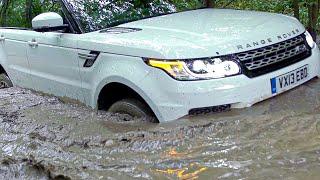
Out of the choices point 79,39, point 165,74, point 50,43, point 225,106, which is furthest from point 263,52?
point 50,43

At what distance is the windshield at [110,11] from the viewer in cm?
462

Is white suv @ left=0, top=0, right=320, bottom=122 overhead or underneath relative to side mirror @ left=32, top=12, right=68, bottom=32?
underneath

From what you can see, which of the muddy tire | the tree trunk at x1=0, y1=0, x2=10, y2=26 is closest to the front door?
the muddy tire

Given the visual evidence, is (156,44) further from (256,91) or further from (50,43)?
(50,43)

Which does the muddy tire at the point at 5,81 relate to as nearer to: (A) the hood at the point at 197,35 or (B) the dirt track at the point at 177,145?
(B) the dirt track at the point at 177,145

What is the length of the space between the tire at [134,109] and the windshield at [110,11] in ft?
2.79

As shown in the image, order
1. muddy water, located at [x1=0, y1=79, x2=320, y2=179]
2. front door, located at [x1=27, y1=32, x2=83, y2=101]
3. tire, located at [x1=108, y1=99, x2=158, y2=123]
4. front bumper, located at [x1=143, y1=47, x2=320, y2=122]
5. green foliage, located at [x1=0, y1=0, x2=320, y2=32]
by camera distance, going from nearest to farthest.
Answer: muddy water, located at [x1=0, y1=79, x2=320, y2=179] < front bumper, located at [x1=143, y1=47, x2=320, y2=122] < tire, located at [x1=108, y1=99, x2=158, y2=123] < front door, located at [x1=27, y1=32, x2=83, y2=101] < green foliage, located at [x1=0, y1=0, x2=320, y2=32]

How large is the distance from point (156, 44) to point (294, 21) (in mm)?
1442

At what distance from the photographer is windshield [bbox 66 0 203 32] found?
4621 mm

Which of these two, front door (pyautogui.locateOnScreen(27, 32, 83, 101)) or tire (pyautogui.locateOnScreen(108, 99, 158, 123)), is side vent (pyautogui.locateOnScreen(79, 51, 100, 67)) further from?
tire (pyautogui.locateOnScreen(108, 99, 158, 123))

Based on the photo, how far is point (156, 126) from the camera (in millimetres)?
3660

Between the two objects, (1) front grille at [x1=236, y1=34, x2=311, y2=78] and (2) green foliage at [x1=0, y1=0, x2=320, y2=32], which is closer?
(1) front grille at [x1=236, y1=34, x2=311, y2=78]

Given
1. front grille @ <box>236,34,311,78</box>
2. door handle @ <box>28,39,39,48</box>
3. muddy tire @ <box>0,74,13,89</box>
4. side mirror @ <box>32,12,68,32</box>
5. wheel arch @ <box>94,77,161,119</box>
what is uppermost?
side mirror @ <box>32,12,68,32</box>

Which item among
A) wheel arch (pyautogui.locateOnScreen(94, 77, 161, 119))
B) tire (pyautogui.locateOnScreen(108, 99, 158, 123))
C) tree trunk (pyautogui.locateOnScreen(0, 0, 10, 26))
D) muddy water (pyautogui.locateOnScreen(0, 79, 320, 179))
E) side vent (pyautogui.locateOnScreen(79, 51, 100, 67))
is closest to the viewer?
muddy water (pyautogui.locateOnScreen(0, 79, 320, 179))
